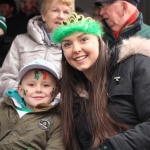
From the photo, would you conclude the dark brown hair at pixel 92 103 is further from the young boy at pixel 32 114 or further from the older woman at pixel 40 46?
the older woman at pixel 40 46

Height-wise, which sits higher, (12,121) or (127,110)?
(127,110)

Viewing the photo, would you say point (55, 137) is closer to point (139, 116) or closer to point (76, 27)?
point (139, 116)

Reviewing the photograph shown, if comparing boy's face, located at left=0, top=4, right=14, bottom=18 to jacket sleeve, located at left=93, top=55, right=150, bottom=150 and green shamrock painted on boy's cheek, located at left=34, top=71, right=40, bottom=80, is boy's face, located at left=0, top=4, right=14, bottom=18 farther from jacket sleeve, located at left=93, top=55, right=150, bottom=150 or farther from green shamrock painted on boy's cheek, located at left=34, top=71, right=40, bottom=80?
jacket sleeve, located at left=93, top=55, right=150, bottom=150

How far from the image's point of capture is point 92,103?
159 centimetres

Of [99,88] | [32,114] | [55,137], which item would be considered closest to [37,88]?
[32,114]

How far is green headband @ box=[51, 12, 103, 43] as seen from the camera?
161 cm

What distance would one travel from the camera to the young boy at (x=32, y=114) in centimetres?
167

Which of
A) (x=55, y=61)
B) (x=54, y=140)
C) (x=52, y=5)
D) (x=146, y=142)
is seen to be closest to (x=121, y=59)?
(x=146, y=142)

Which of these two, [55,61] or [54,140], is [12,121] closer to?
[54,140]

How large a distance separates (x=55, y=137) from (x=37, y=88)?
294 millimetres

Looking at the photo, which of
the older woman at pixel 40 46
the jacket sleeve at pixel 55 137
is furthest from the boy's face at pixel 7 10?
the jacket sleeve at pixel 55 137

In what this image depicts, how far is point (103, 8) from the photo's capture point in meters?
2.15

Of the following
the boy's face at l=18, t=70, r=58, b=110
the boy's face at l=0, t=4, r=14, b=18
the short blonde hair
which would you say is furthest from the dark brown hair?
the boy's face at l=0, t=4, r=14, b=18

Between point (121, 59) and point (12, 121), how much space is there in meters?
0.69
